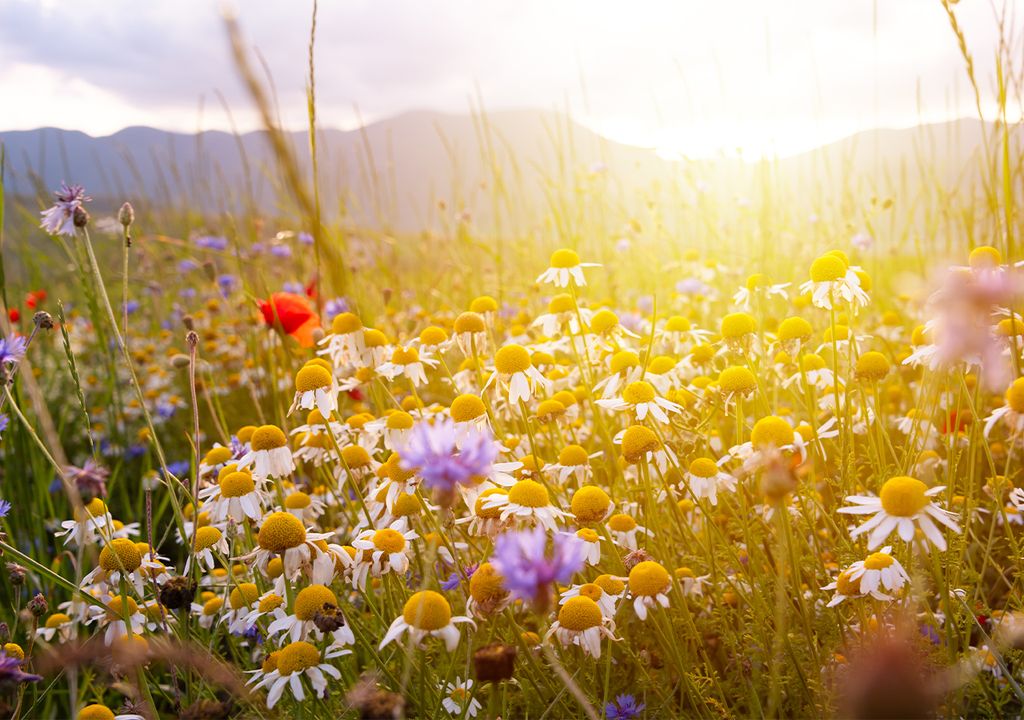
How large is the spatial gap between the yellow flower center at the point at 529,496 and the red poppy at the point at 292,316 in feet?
4.98

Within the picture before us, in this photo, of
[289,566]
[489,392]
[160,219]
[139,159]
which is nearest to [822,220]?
[489,392]

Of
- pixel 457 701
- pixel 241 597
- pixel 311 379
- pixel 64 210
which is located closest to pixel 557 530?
pixel 457 701

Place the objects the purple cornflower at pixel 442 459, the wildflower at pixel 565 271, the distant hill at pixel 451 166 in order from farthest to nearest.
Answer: the distant hill at pixel 451 166, the wildflower at pixel 565 271, the purple cornflower at pixel 442 459

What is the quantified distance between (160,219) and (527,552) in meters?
8.90

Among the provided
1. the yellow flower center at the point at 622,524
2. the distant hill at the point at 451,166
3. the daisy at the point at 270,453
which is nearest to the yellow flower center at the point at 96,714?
the daisy at the point at 270,453

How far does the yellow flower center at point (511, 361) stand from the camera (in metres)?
1.83

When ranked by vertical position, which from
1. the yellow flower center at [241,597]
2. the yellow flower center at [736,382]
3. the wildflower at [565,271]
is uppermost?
the wildflower at [565,271]

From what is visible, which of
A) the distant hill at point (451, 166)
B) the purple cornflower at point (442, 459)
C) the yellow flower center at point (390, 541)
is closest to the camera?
the purple cornflower at point (442, 459)

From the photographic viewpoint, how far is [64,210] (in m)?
1.65

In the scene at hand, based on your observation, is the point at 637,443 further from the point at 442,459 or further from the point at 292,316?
the point at 292,316

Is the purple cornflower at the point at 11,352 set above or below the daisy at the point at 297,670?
above

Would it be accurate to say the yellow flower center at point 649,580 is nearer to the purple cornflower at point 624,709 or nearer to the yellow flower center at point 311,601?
the purple cornflower at point 624,709

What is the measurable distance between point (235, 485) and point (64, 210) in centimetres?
74

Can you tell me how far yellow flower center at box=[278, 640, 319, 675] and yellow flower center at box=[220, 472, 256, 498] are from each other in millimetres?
389
